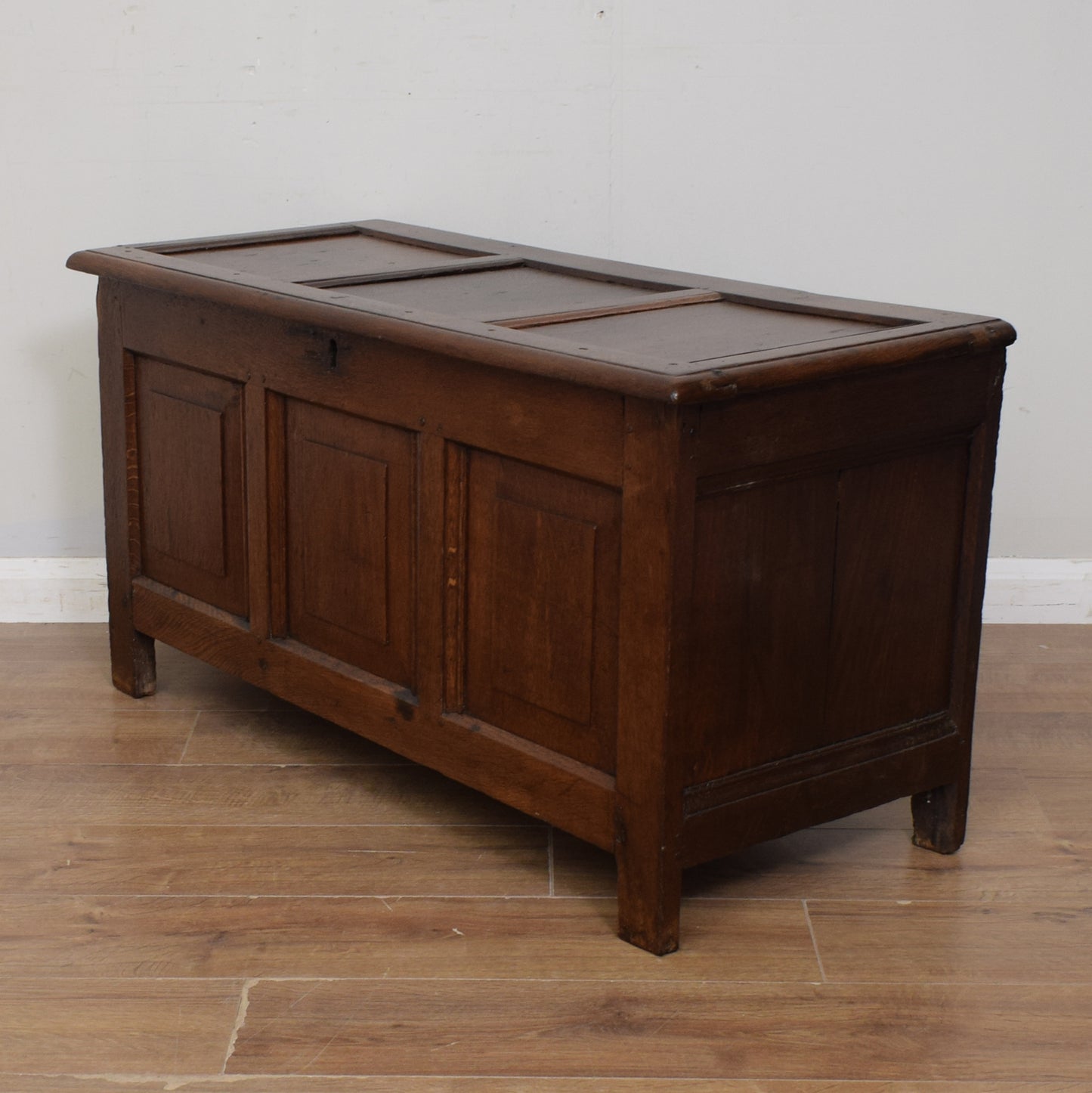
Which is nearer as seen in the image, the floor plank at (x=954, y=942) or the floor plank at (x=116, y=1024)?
the floor plank at (x=116, y=1024)

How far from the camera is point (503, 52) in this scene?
314 centimetres

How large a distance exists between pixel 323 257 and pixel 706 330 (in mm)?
859

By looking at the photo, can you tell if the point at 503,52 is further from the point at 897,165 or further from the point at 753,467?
the point at 753,467

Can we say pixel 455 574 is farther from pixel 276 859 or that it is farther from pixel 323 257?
pixel 323 257

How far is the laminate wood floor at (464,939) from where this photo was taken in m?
1.90

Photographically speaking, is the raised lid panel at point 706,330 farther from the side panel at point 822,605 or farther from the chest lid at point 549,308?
the side panel at point 822,605

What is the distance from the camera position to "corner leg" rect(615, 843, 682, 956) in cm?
209

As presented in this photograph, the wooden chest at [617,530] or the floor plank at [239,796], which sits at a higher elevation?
the wooden chest at [617,530]

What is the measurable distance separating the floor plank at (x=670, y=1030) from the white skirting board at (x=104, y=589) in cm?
144

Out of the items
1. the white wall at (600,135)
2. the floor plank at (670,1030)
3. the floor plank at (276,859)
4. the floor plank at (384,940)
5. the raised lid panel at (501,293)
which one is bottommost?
the floor plank at (276,859)

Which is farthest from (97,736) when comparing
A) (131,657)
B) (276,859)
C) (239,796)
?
(276,859)

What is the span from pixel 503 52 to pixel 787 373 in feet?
4.63

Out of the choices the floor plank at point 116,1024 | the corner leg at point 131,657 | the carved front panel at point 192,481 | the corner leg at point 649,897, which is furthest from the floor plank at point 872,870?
the corner leg at point 131,657

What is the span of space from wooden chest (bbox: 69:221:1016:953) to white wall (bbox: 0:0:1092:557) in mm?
556
